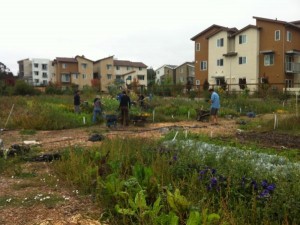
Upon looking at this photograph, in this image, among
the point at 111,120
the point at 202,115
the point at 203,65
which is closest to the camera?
the point at 111,120

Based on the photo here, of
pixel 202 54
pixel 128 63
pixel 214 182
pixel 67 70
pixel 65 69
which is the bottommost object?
pixel 214 182

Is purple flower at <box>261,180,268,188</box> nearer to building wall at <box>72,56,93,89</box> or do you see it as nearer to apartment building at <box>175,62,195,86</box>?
apartment building at <box>175,62,195,86</box>

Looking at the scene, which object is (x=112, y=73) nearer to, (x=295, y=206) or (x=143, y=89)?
(x=143, y=89)

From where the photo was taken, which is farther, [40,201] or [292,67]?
[292,67]

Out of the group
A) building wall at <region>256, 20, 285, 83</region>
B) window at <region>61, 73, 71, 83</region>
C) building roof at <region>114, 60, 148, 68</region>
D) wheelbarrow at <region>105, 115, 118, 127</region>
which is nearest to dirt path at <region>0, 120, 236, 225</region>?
wheelbarrow at <region>105, 115, 118, 127</region>

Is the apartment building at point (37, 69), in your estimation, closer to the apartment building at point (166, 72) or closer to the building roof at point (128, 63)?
the building roof at point (128, 63)

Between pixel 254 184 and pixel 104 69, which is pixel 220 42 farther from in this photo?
pixel 254 184

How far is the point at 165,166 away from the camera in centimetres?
534

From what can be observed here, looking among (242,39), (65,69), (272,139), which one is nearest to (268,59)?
(242,39)

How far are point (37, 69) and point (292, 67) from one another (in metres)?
69.0

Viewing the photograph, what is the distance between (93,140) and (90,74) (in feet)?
206

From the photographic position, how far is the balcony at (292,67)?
3984 centimetres

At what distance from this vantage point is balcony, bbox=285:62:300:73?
39.8m

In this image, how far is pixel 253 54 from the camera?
42.0m
